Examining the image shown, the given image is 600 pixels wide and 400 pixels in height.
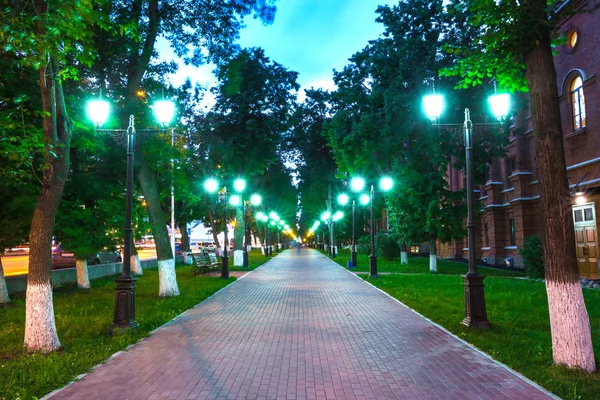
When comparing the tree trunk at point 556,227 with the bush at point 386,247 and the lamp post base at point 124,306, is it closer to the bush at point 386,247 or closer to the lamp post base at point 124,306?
the lamp post base at point 124,306

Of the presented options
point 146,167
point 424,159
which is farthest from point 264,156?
point 146,167

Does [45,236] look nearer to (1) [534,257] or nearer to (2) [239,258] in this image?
(1) [534,257]

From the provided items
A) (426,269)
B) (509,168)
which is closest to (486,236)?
(509,168)

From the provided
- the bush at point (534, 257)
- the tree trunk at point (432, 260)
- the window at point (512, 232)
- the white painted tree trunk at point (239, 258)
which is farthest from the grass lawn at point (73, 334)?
the window at point (512, 232)

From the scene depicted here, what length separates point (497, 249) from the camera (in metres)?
27.8

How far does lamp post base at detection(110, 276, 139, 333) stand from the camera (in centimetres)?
878

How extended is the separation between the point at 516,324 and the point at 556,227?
11.9ft

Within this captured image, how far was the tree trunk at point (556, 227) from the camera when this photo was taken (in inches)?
239

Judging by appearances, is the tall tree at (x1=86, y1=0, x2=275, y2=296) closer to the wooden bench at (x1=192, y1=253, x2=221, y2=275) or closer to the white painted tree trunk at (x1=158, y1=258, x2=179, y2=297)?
the white painted tree trunk at (x1=158, y1=258, x2=179, y2=297)

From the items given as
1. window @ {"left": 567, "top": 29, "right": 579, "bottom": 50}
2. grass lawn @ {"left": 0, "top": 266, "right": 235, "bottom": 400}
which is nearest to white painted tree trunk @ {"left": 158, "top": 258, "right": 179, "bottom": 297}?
grass lawn @ {"left": 0, "top": 266, "right": 235, "bottom": 400}

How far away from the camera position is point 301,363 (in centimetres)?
649

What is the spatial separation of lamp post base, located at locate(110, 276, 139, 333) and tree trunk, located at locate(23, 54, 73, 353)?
55.7 inches

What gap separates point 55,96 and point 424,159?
20239mm

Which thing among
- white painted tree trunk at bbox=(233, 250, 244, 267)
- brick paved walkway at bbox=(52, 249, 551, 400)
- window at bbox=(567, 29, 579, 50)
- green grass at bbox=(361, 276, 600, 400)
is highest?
window at bbox=(567, 29, 579, 50)
